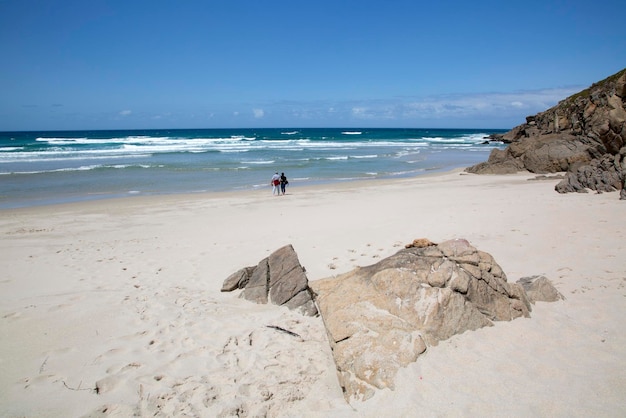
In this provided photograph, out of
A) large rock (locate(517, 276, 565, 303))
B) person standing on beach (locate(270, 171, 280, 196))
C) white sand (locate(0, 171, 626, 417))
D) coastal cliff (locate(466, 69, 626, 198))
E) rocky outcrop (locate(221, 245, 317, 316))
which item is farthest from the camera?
person standing on beach (locate(270, 171, 280, 196))

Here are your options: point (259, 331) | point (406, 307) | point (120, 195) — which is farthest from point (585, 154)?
point (120, 195)

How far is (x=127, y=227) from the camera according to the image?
1236 centimetres

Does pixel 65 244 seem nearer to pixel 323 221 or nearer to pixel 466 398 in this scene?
pixel 323 221

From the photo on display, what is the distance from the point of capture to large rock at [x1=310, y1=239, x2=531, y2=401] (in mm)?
4076

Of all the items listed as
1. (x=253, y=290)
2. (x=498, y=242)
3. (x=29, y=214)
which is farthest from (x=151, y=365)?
(x=29, y=214)

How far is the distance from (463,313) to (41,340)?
511 centimetres

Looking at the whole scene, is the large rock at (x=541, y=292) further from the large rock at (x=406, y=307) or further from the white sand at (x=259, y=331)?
the large rock at (x=406, y=307)

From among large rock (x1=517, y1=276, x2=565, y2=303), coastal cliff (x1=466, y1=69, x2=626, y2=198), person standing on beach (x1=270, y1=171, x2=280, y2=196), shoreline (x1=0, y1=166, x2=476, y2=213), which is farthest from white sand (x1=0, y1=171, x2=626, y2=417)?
person standing on beach (x1=270, y1=171, x2=280, y2=196)

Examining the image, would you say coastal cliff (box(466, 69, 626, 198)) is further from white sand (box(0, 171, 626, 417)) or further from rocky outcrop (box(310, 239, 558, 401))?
rocky outcrop (box(310, 239, 558, 401))

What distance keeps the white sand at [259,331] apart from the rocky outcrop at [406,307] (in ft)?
0.53

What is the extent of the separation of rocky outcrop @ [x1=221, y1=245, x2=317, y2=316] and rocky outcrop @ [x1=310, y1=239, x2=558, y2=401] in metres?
0.55

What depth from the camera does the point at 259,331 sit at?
16.9ft

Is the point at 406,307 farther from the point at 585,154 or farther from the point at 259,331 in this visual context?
the point at 585,154

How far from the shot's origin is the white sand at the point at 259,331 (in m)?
3.77
